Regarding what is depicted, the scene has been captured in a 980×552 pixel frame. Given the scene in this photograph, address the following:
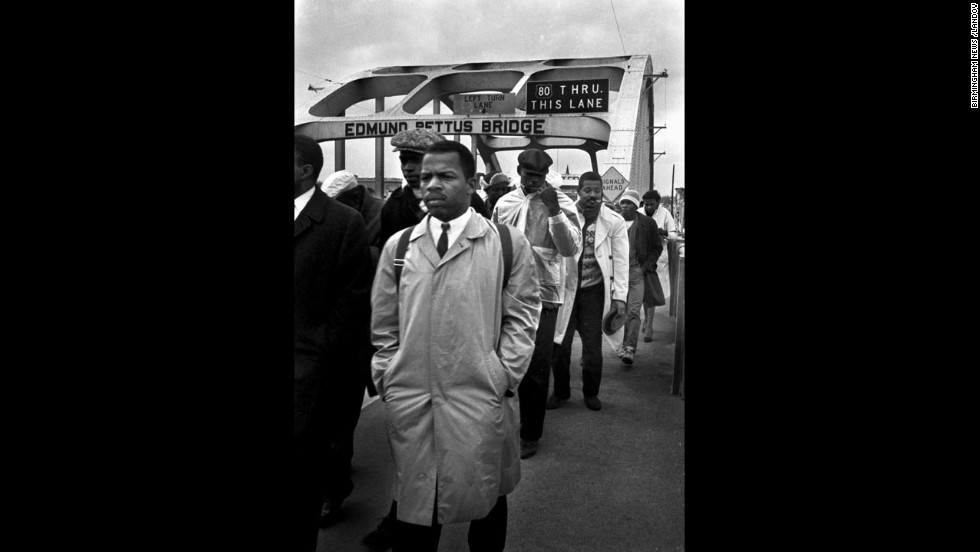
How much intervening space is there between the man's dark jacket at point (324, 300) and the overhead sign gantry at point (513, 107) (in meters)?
15.2

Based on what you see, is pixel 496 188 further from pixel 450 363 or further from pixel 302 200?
pixel 450 363

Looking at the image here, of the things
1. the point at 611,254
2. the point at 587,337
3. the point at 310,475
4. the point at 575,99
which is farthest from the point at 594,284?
the point at 575,99

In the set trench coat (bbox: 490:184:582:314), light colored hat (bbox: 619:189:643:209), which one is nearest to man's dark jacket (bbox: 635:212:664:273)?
light colored hat (bbox: 619:189:643:209)

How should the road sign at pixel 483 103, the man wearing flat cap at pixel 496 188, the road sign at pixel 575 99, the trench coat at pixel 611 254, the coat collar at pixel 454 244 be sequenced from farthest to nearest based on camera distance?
1. the road sign at pixel 483 103
2. the road sign at pixel 575 99
3. the man wearing flat cap at pixel 496 188
4. the trench coat at pixel 611 254
5. the coat collar at pixel 454 244

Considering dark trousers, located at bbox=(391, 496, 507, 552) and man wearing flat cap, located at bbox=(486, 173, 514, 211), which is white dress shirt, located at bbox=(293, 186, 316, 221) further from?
man wearing flat cap, located at bbox=(486, 173, 514, 211)

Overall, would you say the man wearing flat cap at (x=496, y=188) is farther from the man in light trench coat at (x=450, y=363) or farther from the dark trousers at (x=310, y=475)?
the dark trousers at (x=310, y=475)

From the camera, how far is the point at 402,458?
2.56m

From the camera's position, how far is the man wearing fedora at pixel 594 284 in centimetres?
576

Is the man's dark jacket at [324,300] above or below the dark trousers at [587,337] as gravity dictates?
above

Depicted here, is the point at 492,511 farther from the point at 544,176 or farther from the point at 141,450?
the point at 544,176

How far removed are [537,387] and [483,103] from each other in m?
21.4

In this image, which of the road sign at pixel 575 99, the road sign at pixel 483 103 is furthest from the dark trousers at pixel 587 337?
the road sign at pixel 483 103
